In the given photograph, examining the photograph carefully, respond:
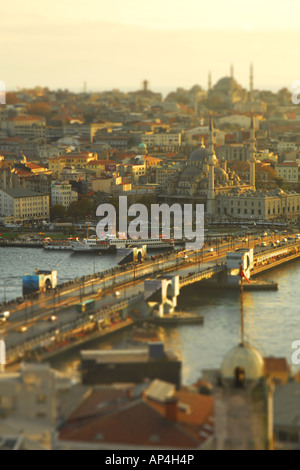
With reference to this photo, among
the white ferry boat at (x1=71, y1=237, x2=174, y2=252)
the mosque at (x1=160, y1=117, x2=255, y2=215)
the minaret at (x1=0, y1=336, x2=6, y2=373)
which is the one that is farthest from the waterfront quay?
the mosque at (x1=160, y1=117, x2=255, y2=215)

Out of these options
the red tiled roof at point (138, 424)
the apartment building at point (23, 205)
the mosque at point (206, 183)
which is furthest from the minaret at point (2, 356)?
the mosque at point (206, 183)

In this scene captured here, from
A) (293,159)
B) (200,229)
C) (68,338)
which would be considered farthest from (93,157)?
(68,338)

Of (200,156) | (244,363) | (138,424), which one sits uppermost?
(200,156)

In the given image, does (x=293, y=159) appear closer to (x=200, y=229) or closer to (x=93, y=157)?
(x=93, y=157)

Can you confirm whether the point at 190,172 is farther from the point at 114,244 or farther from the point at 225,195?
the point at 114,244

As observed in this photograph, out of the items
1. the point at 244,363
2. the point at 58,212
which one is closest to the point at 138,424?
the point at 244,363
